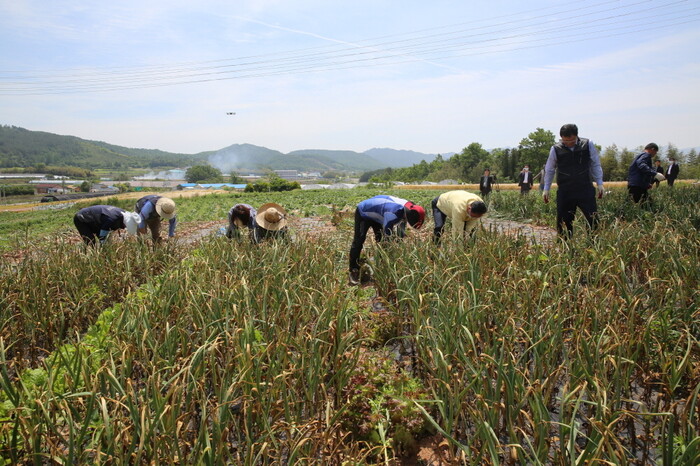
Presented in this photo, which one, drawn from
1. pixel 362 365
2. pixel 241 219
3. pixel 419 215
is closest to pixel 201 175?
pixel 241 219

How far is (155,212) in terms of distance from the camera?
6012 millimetres

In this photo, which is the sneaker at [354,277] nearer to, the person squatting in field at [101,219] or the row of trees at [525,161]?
the person squatting in field at [101,219]

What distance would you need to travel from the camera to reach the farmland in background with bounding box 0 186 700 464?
1.75 metres

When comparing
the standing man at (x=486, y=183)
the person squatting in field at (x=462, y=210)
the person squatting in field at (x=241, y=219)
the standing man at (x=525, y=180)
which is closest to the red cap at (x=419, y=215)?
the person squatting in field at (x=462, y=210)

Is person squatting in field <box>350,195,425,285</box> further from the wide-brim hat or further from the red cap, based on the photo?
the wide-brim hat

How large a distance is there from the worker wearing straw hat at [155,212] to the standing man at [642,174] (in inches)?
279

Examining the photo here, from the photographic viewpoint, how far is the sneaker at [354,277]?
499cm

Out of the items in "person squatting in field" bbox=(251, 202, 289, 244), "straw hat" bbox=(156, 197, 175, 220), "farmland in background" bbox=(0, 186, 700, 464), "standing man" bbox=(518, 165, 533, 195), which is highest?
"standing man" bbox=(518, 165, 533, 195)

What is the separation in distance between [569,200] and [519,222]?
14.4ft

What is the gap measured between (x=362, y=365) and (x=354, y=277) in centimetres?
246

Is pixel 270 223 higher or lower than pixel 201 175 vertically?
higher

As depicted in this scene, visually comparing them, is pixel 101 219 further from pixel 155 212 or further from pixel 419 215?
pixel 419 215

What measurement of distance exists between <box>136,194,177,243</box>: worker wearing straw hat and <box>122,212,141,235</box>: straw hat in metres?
0.08

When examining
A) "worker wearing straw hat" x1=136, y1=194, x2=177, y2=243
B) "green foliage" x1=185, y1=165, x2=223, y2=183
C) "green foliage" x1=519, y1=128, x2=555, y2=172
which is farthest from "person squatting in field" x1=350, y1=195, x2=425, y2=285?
"green foliage" x1=185, y1=165, x2=223, y2=183
